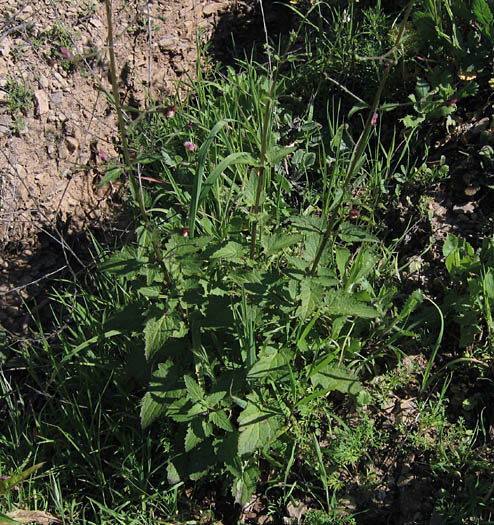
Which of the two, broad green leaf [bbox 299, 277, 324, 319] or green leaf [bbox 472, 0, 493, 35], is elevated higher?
green leaf [bbox 472, 0, 493, 35]

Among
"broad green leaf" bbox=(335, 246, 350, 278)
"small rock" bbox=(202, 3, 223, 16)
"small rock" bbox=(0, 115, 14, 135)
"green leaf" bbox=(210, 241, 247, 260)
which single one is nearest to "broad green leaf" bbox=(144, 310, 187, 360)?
"green leaf" bbox=(210, 241, 247, 260)

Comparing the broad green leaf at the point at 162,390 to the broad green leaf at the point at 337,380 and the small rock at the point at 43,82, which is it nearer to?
the broad green leaf at the point at 337,380

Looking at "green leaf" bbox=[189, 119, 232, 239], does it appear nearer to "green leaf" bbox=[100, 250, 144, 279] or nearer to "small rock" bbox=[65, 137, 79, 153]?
"green leaf" bbox=[100, 250, 144, 279]

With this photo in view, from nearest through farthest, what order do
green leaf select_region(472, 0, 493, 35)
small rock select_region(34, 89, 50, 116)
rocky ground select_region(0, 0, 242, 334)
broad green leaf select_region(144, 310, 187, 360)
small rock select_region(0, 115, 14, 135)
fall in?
broad green leaf select_region(144, 310, 187, 360) < green leaf select_region(472, 0, 493, 35) < rocky ground select_region(0, 0, 242, 334) < small rock select_region(0, 115, 14, 135) < small rock select_region(34, 89, 50, 116)

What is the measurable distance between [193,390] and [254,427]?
257mm

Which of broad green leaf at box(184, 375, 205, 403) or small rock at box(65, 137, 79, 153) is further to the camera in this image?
small rock at box(65, 137, 79, 153)

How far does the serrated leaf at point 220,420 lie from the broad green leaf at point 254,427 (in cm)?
4

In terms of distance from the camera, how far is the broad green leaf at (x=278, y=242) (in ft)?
6.30

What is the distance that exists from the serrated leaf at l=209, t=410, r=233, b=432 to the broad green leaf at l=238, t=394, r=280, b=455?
0.14 feet

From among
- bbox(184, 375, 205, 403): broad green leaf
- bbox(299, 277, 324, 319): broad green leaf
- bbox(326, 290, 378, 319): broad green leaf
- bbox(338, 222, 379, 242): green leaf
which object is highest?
bbox(338, 222, 379, 242): green leaf

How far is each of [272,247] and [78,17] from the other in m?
2.56

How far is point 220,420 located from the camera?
1890mm

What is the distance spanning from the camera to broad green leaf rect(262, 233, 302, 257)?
6.30ft

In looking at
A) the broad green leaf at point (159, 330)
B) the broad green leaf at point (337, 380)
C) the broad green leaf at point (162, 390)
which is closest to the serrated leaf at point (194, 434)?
the broad green leaf at point (162, 390)
